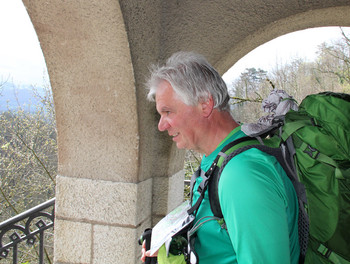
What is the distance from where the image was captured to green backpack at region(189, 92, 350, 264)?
708mm

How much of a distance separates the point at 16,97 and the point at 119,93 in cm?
724

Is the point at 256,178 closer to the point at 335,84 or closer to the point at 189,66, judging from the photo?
the point at 189,66

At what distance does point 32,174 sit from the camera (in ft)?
23.7

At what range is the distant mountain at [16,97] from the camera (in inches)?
295

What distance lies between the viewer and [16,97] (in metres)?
7.84

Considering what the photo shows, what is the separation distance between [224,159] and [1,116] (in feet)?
25.6

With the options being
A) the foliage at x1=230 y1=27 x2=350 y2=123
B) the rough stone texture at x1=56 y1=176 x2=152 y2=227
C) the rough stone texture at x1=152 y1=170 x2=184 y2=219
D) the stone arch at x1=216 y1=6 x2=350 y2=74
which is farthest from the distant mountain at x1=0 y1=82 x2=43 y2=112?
the stone arch at x1=216 y1=6 x2=350 y2=74

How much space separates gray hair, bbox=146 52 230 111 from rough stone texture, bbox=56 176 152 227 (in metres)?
0.98

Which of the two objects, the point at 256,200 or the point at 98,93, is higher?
the point at 98,93

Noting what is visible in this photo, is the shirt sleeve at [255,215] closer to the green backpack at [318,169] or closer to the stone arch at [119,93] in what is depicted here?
the green backpack at [318,169]

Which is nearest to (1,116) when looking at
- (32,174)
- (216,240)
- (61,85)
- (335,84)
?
(32,174)

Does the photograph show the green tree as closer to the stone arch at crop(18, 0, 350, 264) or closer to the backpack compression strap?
the stone arch at crop(18, 0, 350, 264)

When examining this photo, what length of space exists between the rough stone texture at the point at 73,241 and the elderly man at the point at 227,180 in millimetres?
1092


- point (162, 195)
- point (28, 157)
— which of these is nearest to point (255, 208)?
point (162, 195)
